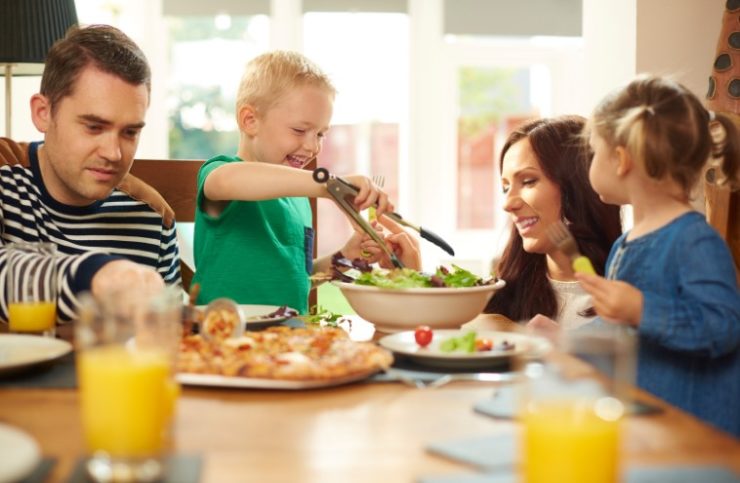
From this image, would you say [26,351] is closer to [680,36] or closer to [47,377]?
[47,377]

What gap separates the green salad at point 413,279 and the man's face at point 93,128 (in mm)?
652

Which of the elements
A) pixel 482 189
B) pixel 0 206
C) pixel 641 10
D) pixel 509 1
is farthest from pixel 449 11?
pixel 0 206

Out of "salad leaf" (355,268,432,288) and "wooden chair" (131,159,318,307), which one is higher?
"wooden chair" (131,159,318,307)

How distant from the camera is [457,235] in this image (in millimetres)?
5676

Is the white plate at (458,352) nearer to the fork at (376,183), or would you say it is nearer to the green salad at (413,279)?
the green salad at (413,279)

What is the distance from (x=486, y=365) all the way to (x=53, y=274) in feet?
2.12

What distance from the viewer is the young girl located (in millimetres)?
1335

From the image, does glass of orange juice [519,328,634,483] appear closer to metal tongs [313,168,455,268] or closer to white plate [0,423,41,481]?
white plate [0,423,41,481]

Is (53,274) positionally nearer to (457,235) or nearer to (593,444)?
(593,444)

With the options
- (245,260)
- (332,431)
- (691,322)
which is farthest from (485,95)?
(332,431)

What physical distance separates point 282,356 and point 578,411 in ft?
1.65

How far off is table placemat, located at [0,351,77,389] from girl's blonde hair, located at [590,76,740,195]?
1003mm

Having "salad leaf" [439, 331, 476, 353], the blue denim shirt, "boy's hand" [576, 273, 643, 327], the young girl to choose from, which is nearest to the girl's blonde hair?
the young girl

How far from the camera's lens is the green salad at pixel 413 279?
4.93 feet
